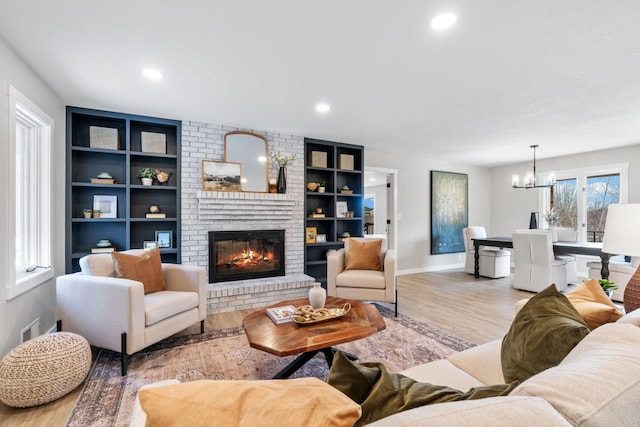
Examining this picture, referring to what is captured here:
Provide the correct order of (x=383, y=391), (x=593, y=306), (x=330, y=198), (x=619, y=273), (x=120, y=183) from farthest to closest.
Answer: (x=330, y=198) → (x=619, y=273) → (x=120, y=183) → (x=593, y=306) → (x=383, y=391)

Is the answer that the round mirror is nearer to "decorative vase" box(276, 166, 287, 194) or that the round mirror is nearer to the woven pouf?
"decorative vase" box(276, 166, 287, 194)

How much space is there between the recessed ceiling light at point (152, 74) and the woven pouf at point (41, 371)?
2.06 m

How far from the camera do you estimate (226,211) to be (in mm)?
4000

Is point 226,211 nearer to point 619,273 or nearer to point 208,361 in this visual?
point 208,361

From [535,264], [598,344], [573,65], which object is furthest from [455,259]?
[598,344]

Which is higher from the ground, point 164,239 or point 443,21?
point 443,21

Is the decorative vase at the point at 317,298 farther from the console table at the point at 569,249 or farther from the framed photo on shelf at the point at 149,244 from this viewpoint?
the console table at the point at 569,249

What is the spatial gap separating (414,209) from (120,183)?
493cm

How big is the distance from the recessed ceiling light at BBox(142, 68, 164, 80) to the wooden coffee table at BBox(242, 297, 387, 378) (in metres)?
2.12

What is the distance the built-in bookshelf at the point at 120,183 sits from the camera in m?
3.44

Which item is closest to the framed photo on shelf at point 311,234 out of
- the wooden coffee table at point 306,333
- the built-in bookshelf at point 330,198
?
the built-in bookshelf at point 330,198

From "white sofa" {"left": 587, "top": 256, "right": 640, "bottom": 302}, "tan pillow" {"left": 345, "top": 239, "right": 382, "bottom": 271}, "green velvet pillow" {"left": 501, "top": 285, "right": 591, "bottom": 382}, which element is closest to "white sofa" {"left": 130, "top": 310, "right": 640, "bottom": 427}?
"green velvet pillow" {"left": 501, "top": 285, "right": 591, "bottom": 382}

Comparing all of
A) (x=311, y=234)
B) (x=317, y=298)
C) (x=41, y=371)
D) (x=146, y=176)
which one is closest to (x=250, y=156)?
(x=146, y=176)

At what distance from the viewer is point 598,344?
80 centimetres
